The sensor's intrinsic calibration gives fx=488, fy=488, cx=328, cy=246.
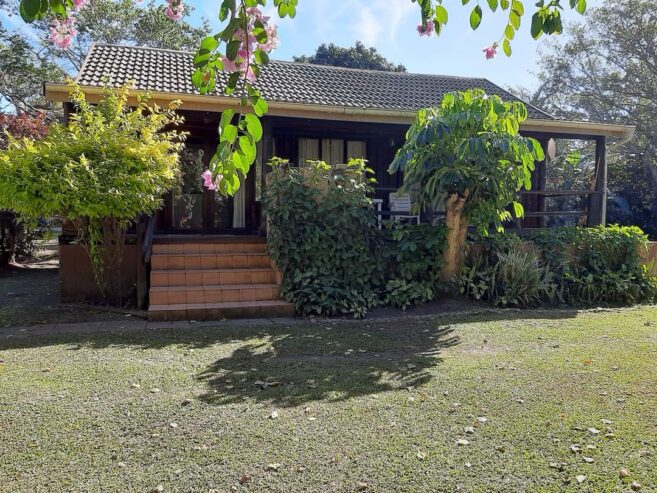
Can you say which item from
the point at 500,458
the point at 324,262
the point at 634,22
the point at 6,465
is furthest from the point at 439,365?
the point at 634,22

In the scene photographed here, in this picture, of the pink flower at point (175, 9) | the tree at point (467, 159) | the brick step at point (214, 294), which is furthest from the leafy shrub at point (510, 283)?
the pink flower at point (175, 9)

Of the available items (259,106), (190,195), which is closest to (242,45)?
(259,106)

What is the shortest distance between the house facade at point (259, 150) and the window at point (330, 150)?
23 mm

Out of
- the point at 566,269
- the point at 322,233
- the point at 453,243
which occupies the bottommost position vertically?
the point at 566,269

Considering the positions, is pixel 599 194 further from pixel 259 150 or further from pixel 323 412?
pixel 323 412

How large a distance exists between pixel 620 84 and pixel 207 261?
20.3 m

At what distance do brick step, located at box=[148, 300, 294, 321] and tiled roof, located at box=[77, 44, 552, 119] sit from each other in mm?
4087

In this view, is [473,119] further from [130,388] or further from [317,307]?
[130,388]

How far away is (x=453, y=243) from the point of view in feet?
24.4

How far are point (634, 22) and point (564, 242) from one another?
15763 mm

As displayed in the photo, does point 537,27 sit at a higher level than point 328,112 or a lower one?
lower

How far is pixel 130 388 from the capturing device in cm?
378

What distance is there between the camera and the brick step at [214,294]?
21.6ft

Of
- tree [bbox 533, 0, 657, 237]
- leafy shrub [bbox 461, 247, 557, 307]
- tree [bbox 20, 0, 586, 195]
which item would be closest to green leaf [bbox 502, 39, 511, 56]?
tree [bbox 20, 0, 586, 195]
